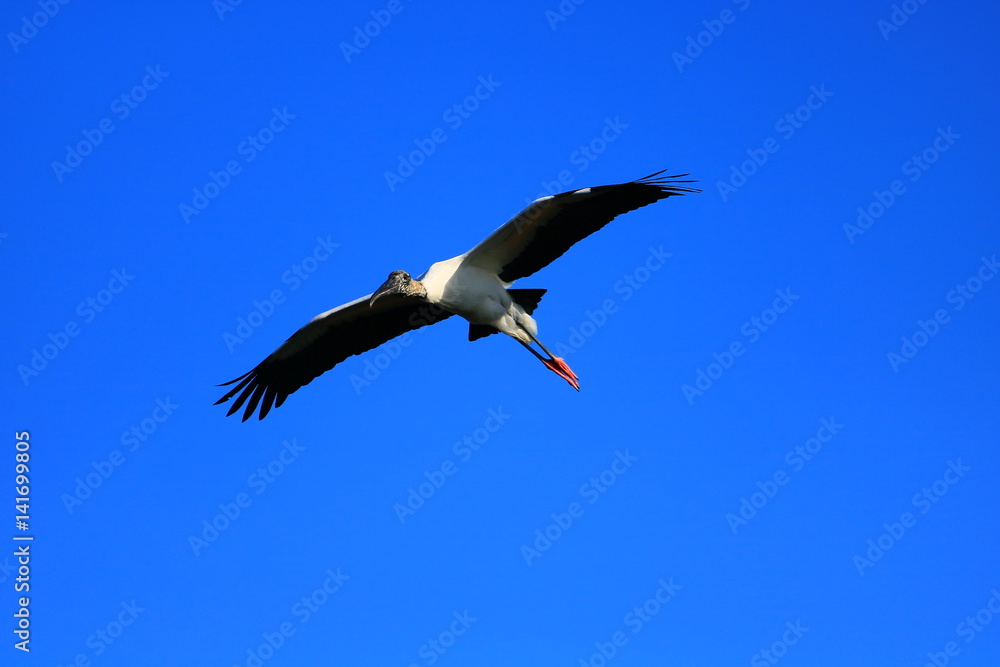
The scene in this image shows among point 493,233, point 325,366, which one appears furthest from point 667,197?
point 325,366

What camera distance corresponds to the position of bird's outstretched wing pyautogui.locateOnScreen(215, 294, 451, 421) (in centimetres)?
1145

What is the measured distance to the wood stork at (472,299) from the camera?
405 inches

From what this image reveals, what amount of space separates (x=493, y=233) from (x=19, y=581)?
19.8 ft

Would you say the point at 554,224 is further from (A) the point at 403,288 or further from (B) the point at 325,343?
(B) the point at 325,343

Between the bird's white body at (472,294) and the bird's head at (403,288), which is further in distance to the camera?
the bird's head at (403,288)

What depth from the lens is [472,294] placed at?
424 inches

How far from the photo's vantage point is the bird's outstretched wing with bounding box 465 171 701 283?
10.2 meters

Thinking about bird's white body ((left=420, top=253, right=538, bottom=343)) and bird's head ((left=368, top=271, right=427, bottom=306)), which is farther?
bird's head ((left=368, top=271, right=427, bottom=306))

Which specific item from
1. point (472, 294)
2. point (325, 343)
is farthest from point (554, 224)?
point (325, 343)

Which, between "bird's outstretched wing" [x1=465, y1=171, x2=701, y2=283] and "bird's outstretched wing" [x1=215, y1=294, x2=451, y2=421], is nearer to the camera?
"bird's outstretched wing" [x1=465, y1=171, x2=701, y2=283]

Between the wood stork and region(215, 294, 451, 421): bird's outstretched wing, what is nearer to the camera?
the wood stork

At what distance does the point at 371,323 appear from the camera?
1169 centimetres

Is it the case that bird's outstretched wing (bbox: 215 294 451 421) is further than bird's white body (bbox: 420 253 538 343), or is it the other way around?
bird's outstretched wing (bbox: 215 294 451 421)

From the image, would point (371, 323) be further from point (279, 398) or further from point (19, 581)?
point (19, 581)
